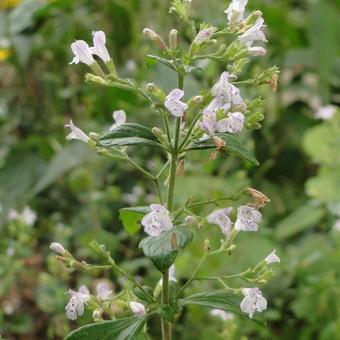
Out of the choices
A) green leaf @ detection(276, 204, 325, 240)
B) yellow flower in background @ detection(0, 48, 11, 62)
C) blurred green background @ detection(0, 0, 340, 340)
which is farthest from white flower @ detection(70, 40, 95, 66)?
yellow flower in background @ detection(0, 48, 11, 62)

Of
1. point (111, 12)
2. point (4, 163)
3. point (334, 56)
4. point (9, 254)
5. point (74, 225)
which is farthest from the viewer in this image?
point (111, 12)

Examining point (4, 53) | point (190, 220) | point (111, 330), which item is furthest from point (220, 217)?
point (4, 53)

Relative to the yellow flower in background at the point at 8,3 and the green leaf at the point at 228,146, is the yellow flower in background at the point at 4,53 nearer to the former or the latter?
the yellow flower in background at the point at 8,3

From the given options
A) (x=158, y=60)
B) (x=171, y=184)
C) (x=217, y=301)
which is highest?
(x=158, y=60)

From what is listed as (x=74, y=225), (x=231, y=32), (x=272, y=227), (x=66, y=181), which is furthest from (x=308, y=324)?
(x=231, y=32)

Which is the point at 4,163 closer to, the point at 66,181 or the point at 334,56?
the point at 66,181

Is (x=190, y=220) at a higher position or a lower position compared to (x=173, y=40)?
lower

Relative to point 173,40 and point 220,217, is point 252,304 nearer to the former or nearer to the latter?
point 220,217

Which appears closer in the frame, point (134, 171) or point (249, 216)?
point (249, 216)
